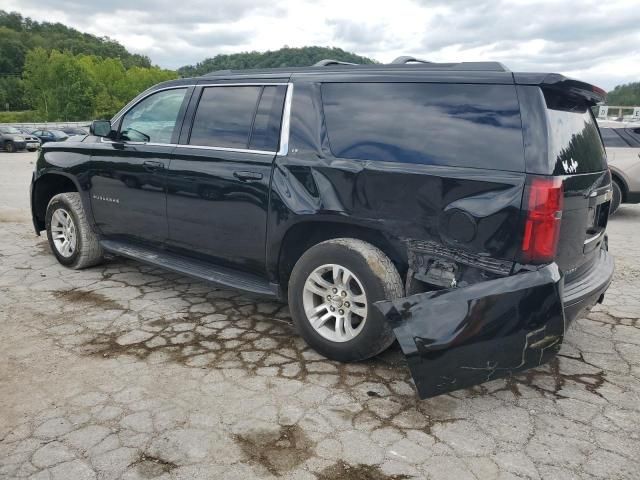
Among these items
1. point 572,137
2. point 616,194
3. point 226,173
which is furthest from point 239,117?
point 616,194

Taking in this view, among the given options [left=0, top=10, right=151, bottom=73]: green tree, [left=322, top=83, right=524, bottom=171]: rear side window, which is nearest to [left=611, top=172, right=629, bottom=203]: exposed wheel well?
[left=322, top=83, right=524, bottom=171]: rear side window

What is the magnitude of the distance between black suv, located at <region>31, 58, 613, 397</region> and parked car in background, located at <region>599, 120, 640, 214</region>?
5952mm

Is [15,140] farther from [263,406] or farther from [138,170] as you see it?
[263,406]

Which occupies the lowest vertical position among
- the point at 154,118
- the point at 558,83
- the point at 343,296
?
the point at 343,296

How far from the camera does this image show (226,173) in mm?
3639

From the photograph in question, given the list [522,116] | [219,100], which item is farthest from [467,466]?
[219,100]

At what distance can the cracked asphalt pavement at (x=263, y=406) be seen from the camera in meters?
2.33

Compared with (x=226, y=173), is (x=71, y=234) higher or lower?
lower

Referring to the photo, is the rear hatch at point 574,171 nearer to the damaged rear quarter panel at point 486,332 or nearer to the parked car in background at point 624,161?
the damaged rear quarter panel at point 486,332

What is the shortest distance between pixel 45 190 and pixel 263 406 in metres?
4.06

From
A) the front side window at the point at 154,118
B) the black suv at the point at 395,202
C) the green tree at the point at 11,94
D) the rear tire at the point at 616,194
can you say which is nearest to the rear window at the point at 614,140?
the rear tire at the point at 616,194

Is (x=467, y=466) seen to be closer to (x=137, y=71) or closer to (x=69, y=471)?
(x=69, y=471)

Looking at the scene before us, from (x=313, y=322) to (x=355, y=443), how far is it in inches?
38.1

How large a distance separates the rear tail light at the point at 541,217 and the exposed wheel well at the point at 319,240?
0.70m
